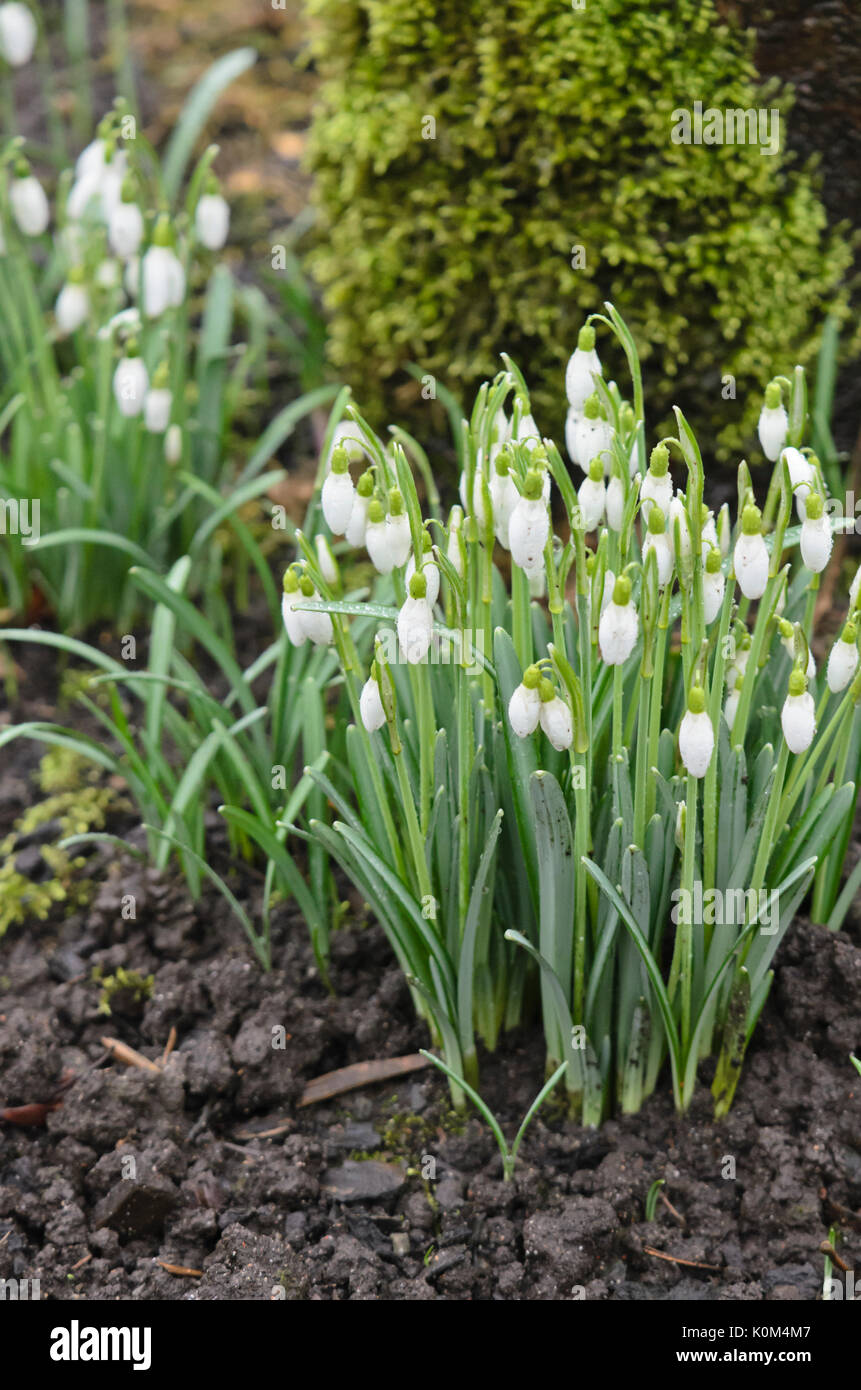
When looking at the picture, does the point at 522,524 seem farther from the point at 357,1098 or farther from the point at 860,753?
the point at 357,1098

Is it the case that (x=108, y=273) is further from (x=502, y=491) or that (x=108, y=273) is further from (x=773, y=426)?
(x=773, y=426)

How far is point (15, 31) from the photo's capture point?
3.63 m

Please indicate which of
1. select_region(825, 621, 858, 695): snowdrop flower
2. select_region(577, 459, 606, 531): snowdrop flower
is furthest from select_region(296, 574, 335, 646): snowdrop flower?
select_region(825, 621, 858, 695): snowdrop flower

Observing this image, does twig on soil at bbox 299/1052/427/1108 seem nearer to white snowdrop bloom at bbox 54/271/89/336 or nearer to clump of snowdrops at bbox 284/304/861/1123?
clump of snowdrops at bbox 284/304/861/1123

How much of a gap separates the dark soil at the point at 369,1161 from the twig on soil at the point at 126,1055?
33mm

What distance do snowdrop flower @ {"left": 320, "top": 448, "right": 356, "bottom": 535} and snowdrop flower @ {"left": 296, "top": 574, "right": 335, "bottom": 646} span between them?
103 millimetres

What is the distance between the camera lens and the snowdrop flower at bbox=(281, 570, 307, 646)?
6.70ft

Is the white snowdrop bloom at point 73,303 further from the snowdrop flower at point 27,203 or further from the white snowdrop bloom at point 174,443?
the white snowdrop bloom at point 174,443

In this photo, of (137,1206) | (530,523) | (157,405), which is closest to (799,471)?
(530,523)

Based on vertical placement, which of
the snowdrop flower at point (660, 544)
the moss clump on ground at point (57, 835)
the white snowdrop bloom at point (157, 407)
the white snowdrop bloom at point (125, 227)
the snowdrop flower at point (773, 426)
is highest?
the white snowdrop bloom at point (125, 227)

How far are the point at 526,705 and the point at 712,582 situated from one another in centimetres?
35

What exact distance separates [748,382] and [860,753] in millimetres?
1377

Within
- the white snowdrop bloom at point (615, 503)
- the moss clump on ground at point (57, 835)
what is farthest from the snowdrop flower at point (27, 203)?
the white snowdrop bloom at point (615, 503)

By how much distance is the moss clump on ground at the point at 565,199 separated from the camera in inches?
124
